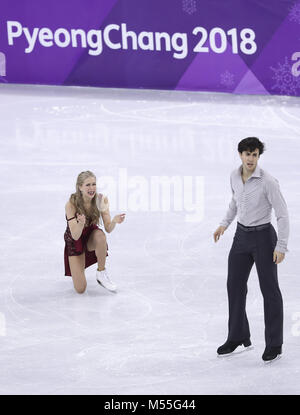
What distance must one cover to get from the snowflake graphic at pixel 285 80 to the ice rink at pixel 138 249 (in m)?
0.16

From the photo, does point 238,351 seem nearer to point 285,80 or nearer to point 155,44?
point 285,80

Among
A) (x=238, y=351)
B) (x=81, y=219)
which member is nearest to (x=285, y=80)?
(x=81, y=219)

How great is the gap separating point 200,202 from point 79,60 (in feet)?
22.0

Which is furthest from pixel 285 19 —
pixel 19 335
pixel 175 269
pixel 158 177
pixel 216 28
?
pixel 19 335

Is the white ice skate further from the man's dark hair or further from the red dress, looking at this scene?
the man's dark hair

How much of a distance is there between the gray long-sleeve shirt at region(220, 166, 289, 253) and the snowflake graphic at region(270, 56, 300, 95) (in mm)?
9736

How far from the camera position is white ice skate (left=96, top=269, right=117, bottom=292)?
743cm

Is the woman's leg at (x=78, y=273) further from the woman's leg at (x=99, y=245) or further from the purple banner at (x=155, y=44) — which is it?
the purple banner at (x=155, y=44)

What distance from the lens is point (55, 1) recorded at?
15.8 meters

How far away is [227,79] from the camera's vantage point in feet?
51.4

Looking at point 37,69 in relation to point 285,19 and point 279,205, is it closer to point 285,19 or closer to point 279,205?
point 285,19

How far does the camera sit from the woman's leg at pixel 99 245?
737 cm

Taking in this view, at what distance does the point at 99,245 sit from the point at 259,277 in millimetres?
1838

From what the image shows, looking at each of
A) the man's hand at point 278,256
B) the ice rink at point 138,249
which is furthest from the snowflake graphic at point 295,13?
the man's hand at point 278,256
